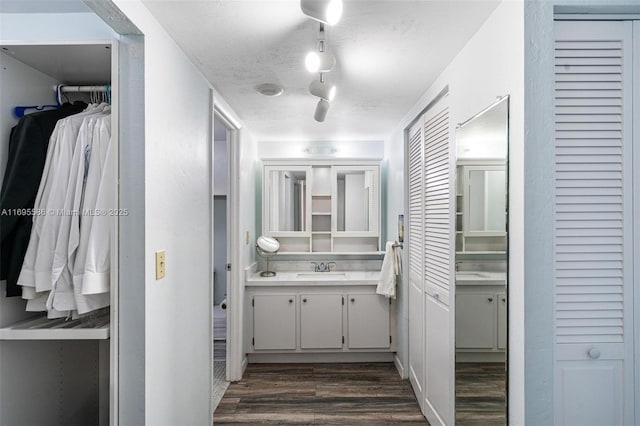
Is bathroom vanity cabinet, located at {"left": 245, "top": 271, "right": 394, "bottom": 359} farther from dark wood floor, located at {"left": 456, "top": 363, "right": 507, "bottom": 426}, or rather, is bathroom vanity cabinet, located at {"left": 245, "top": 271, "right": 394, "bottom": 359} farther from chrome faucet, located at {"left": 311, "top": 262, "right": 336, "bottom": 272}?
dark wood floor, located at {"left": 456, "top": 363, "right": 507, "bottom": 426}

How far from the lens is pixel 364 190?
154 inches

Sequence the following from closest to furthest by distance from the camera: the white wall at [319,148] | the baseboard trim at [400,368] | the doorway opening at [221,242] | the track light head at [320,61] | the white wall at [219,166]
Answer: the track light head at [320,61] < the doorway opening at [221,242] < the baseboard trim at [400,368] < the white wall at [319,148] < the white wall at [219,166]

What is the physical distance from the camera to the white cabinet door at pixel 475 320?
1468 mm

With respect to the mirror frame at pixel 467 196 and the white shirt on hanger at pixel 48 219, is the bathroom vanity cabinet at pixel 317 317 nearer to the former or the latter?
the mirror frame at pixel 467 196

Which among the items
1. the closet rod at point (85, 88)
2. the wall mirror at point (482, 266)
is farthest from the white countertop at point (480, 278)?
the closet rod at point (85, 88)

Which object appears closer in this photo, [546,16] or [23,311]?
[546,16]

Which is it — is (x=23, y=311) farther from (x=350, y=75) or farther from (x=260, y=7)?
(x=350, y=75)

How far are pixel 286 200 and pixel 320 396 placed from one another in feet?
6.66

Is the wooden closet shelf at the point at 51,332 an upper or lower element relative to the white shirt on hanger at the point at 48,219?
lower

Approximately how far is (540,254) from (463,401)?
98cm

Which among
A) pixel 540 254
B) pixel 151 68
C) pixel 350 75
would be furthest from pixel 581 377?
pixel 151 68

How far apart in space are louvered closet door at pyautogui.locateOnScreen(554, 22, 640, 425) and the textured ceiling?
45 centimetres

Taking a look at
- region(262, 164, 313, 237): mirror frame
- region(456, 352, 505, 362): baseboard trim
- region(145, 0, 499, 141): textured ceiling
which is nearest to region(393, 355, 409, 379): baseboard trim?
region(456, 352, 505, 362): baseboard trim

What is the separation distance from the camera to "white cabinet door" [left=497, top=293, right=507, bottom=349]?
4.44 ft
